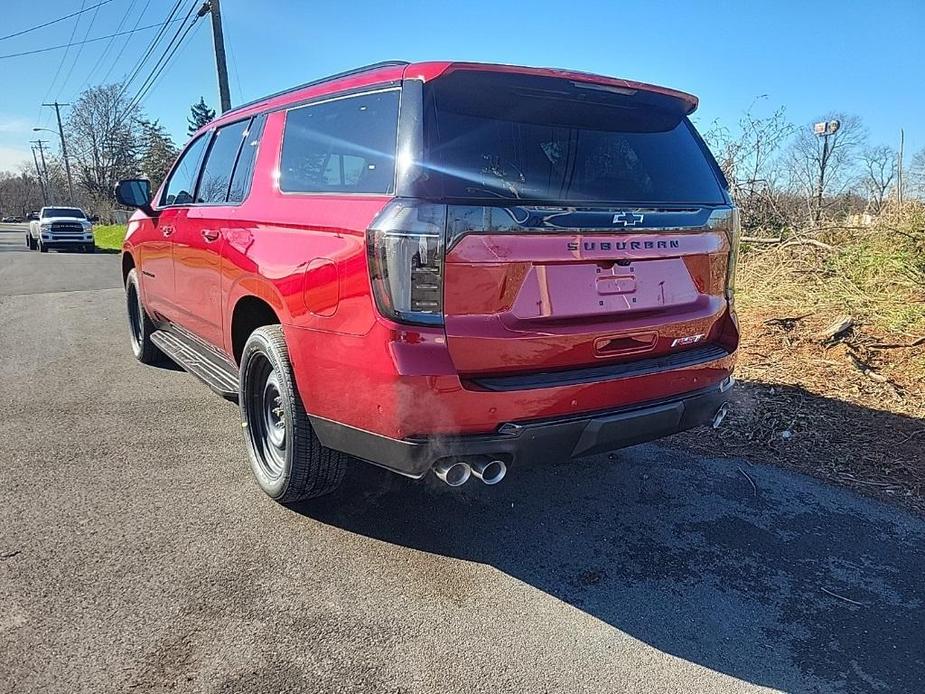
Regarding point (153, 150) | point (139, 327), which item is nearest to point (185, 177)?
point (139, 327)

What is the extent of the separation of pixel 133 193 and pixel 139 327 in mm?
1265

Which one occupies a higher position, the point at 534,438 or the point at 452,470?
the point at 534,438

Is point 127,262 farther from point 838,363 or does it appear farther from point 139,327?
point 838,363

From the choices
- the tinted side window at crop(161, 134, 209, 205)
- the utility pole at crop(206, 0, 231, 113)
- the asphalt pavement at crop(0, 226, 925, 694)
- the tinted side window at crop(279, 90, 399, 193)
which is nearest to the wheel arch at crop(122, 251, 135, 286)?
the tinted side window at crop(161, 134, 209, 205)

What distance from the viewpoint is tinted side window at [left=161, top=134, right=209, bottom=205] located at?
183 inches

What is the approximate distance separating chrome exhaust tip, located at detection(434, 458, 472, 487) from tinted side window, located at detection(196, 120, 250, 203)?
2291 millimetres

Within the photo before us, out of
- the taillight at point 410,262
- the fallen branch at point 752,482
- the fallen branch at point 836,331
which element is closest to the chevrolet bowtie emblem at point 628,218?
the taillight at point 410,262

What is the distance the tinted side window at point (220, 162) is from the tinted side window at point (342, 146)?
0.73 meters

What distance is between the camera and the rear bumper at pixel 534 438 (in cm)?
241

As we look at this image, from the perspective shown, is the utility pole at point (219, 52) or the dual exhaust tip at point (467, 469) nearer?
the dual exhaust tip at point (467, 469)

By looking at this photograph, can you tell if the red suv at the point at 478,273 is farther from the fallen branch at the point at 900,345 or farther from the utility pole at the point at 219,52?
the utility pole at the point at 219,52

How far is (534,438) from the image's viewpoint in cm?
249

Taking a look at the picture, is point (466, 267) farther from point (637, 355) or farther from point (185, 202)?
point (185, 202)

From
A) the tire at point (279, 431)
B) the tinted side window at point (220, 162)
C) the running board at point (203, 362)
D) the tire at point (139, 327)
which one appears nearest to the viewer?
the tire at point (279, 431)
